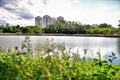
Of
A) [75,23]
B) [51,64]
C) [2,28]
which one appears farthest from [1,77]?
[75,23]

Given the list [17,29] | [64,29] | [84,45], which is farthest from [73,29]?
[84,45]

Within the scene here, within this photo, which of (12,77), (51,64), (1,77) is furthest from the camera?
(51,64)

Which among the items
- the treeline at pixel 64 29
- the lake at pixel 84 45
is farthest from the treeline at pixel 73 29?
the lake at pixel 84 45

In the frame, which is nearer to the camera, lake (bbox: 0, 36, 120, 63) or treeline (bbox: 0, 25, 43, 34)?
lake (bbox: 0, 36, 120, 63)

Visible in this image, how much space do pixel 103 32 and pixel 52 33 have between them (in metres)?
16.1

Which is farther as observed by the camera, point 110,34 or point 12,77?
point 110,34

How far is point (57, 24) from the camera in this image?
98.0m

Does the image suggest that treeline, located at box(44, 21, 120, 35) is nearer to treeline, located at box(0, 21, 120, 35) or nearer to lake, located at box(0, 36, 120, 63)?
treeline, located at box(0, 21, 120, 35)

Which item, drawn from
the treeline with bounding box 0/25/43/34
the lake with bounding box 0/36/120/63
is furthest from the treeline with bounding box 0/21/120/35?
the lake with bounding box 0/36/120/63

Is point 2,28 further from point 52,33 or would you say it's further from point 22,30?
point 52,33

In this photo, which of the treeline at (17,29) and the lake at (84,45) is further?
the treeline at (17,29)

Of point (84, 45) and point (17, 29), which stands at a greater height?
point (17, 29)

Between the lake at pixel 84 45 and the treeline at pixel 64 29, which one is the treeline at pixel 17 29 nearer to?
the treeline at pixel 64 29

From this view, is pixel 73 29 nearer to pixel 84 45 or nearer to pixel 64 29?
pixel 64 29
